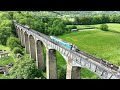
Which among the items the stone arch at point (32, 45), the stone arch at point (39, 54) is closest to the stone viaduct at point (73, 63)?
the stone arch at point (39, 54)

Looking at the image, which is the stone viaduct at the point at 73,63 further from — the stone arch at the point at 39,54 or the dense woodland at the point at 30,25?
the dense woodland at the point at 30,25

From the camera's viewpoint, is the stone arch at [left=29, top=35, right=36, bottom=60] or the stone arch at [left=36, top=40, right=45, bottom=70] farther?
the stone arch at [left=29, top=35, right=36, bottom=60]

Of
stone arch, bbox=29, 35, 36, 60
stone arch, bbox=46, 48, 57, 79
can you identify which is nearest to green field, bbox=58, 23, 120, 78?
stone arch, bbox=29, 35, 36, 60

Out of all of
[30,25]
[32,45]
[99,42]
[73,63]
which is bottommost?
[99,42]

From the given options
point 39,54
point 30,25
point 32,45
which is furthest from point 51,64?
point 30,25

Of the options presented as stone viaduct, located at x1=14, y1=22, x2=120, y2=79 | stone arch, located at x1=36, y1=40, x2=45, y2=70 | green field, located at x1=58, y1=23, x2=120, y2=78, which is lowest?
green field, located at x1=58, y1=23, x2=120, y2=78

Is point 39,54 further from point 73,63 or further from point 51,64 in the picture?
point 73,63

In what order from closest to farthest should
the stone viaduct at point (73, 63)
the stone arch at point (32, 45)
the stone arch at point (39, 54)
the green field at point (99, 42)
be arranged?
the stone viaduct at point (73, 63) < the stone arch at point (39, 54) < the stone arch at point (32, 45) < the green field at point (99, 42)

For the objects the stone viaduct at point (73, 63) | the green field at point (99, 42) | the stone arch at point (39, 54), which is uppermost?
the stone viaduct at point (73, 63)

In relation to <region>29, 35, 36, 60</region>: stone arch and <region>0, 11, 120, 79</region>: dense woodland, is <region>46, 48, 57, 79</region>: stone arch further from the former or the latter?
<region>29, 35, 36, 60</region>: stone arch
